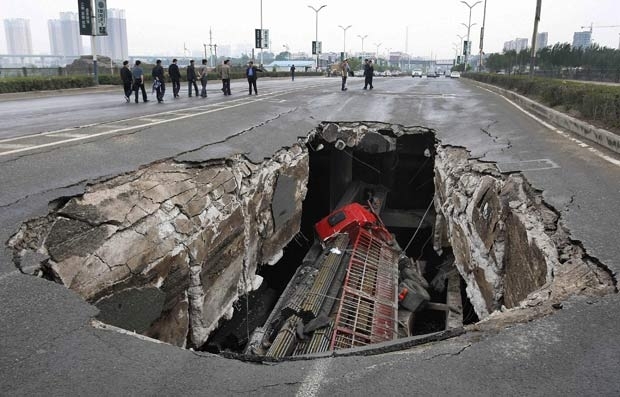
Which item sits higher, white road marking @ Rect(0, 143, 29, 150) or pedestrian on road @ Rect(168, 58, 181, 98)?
pedestrian on road @ Rect(168, 58, 181, 98)

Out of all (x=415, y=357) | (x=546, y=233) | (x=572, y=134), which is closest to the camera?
(x=415, y=357)

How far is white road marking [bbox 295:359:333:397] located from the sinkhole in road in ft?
1.37

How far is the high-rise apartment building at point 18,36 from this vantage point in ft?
550

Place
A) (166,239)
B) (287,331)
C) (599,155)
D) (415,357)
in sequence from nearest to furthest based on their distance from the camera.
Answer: (415,357), (166,239), (287,331), (599,155)

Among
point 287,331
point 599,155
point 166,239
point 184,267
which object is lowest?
point 287,331

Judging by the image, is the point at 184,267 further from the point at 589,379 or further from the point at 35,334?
the point at 589,379

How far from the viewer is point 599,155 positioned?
29.9ft

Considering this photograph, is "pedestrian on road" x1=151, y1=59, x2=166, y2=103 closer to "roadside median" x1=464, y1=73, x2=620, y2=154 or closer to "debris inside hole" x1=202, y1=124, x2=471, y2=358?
"debris inside hole" x1=202, y1=124, x2=471, y2=358

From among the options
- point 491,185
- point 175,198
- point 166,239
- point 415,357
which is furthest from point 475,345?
point 491,185

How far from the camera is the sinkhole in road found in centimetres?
496

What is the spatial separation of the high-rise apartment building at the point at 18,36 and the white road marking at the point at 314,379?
197796 millimetres

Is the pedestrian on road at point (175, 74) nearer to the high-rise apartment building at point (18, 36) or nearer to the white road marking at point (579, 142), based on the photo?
the white road marking at point (579, 142)

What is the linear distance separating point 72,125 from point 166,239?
6.24 meters

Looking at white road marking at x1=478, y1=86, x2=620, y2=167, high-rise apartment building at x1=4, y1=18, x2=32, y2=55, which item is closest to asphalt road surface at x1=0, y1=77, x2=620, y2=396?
white road marking at x1=478, y1=86, x2=620, y2=167
